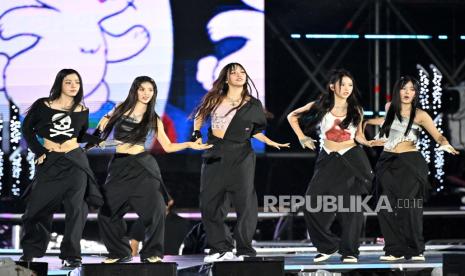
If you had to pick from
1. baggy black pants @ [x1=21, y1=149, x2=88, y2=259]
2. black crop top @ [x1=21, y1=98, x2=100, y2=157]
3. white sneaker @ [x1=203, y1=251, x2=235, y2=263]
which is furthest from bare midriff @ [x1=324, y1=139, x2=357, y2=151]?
baggy black pants @ [x1=21, y1=149, x2=88, y2=259]

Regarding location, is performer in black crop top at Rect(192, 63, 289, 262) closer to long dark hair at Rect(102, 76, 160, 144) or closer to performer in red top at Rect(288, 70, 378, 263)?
long dark hair at Rect(102, 76, 160, 144)

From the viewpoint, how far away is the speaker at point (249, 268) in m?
7.62

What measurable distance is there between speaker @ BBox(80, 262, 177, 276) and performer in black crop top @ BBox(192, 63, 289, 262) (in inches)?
41.4

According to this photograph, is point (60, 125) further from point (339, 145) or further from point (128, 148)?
point (339, 145)

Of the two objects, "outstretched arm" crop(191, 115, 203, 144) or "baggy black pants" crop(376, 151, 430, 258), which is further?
"baggy black pants" crop(376, 151, 430, 258)

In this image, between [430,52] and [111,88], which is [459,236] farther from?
[111,88]

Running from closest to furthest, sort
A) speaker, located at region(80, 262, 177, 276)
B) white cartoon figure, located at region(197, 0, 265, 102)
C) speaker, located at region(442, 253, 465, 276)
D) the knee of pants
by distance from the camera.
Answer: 1. speaker, located at region(80, 262, 177, 276)
2. speaker, located at region(442, 253, 465, 276)
3. the knee of pants
4. white cartoon figure, located at region(197, 0, 265, 102)

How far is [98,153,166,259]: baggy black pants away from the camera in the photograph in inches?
328

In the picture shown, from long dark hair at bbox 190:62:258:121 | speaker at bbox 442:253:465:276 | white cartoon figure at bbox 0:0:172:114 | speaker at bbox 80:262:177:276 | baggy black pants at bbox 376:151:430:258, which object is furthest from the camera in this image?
white cartoon figure at bbox 0:0:172:114

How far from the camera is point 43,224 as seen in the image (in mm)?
8562

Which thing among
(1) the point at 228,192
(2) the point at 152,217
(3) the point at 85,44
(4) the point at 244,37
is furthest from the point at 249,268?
(3) the point at 85,44

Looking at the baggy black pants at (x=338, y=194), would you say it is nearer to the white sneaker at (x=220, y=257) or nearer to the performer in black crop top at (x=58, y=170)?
the white sneaker at (x=220, y=257)

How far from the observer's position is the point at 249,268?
25.0 feet

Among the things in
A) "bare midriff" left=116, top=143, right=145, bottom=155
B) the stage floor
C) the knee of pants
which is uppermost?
"bare midriff" left=116, top=143, right=145, bottom=155
